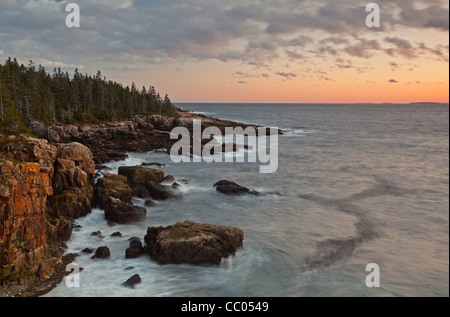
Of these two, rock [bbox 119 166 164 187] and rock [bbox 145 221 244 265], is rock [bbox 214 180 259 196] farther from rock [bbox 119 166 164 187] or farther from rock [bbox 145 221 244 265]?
rock [bbox 145 221 244 265]

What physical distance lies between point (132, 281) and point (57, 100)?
276ft

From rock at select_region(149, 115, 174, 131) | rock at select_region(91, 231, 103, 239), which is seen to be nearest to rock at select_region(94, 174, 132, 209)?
rock at select_region(91, 231, 103, 239)

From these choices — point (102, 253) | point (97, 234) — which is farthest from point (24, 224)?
point (97, 234)

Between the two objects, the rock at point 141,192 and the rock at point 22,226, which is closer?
the rock at point 22,226

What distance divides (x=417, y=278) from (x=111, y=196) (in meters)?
21.4

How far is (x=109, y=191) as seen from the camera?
79.7 ft

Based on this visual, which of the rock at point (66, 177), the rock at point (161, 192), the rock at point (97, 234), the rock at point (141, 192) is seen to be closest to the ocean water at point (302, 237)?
the rock at point (97, 234)

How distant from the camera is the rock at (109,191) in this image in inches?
937

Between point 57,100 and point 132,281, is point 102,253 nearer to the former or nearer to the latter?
point 132,281

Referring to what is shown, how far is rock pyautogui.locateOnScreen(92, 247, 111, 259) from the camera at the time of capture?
1685 cm

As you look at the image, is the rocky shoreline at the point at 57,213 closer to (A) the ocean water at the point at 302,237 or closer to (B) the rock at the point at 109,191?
(B) the rock at the point at 109,191

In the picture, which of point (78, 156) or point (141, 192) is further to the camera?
point (141, 192)
